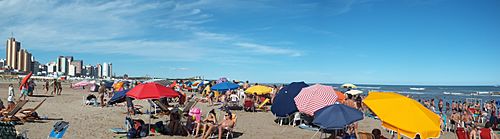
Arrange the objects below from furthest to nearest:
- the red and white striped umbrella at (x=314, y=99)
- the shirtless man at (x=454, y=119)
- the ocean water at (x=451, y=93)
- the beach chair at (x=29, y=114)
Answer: the ocean water at (x=451, y=93)
the shirtless man at (x=454, y=119)
the red and white striped umbrella at (x=314, y=99)
the beach chair at (x=29, y=114)

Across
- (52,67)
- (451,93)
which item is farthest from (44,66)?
(451,93)

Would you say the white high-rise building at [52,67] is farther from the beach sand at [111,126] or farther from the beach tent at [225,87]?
the beach sand at [111,126]

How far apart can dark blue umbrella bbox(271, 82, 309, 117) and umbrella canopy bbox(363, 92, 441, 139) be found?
17.7 ft

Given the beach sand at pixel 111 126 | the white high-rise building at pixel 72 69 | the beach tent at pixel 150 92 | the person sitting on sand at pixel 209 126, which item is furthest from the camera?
the white high-rise building at pixel 72 69

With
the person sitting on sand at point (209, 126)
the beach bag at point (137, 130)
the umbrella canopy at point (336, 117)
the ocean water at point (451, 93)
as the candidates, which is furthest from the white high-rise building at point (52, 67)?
the umbrella canopy at point (336, 117)

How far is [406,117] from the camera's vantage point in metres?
5.67

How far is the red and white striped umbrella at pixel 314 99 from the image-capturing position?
1056cm

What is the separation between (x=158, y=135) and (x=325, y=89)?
16.0 ft

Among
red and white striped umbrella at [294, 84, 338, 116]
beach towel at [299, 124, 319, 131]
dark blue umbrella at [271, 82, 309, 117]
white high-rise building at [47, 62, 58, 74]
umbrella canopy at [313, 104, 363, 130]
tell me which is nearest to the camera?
umbrella canopy at [313, 104, 363, 130]

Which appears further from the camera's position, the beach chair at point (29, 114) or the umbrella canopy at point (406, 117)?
the beach chair at point (29, 114)

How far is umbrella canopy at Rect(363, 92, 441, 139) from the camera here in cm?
554

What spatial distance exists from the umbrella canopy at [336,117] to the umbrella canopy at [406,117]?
1100mm

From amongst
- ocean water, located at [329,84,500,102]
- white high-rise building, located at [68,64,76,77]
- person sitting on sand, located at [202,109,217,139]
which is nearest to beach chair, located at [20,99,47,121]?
person sitting on sand, located at [202,109,217,139]

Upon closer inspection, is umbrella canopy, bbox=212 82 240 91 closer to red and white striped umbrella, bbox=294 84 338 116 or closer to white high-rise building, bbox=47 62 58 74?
red and white striped umbrella, bbox=294 84 338 116
